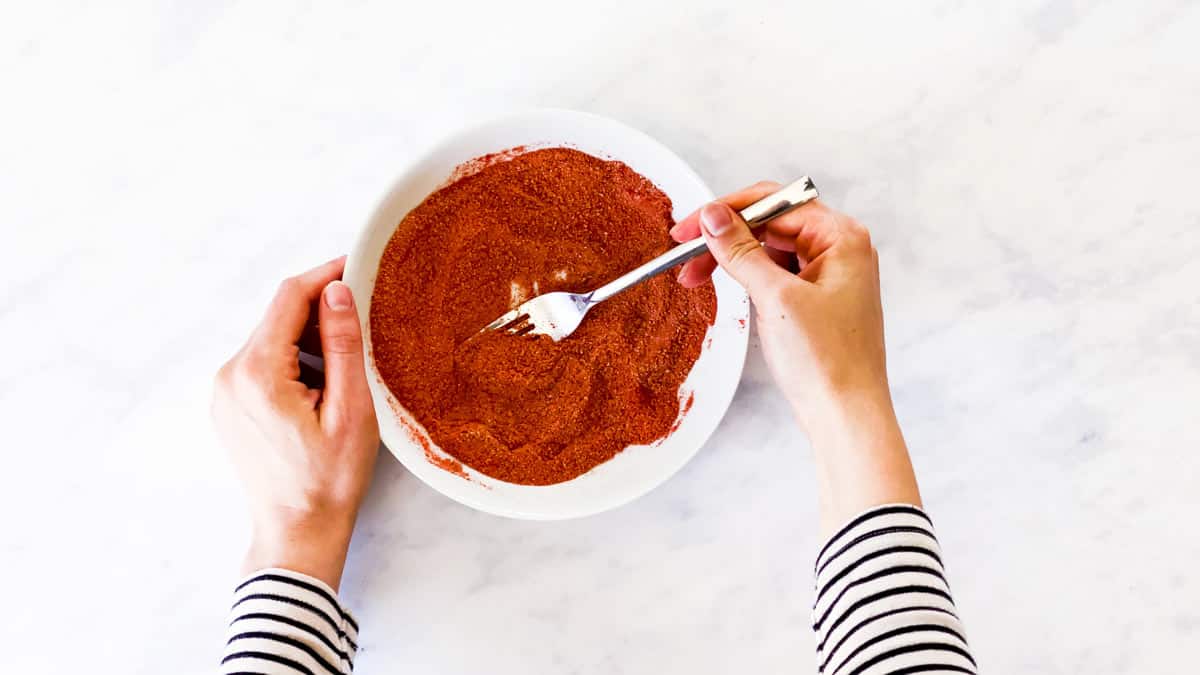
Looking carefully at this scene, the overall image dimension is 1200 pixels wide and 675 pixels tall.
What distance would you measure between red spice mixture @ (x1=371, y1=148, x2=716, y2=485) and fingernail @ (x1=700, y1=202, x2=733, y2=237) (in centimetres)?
13

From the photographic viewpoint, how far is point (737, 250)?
2.97 ft

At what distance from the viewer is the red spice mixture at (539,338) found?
39.8 inches

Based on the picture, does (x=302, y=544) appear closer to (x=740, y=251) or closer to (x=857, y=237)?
(x=740, y=251)

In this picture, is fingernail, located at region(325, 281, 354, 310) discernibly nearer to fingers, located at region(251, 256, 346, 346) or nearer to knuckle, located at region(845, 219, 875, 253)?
fingers, located at region(251, 256, 346, 346)

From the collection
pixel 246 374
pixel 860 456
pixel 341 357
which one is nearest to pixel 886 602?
pixel 860 456

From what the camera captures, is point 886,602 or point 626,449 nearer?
point 886,602

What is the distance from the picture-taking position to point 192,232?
109cm

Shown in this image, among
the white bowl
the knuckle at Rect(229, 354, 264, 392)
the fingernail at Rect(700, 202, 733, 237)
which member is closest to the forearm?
the white bowl

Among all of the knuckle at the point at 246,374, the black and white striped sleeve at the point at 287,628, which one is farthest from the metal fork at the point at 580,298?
the black and white striped sleeve at the point at 287,628

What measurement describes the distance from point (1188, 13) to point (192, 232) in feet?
4.44

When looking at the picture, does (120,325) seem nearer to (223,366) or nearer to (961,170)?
(223,366)

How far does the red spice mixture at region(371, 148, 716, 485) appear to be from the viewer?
1010 millimetres

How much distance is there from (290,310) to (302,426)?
0.14 m

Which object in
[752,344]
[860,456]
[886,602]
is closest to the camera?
[886,602]
